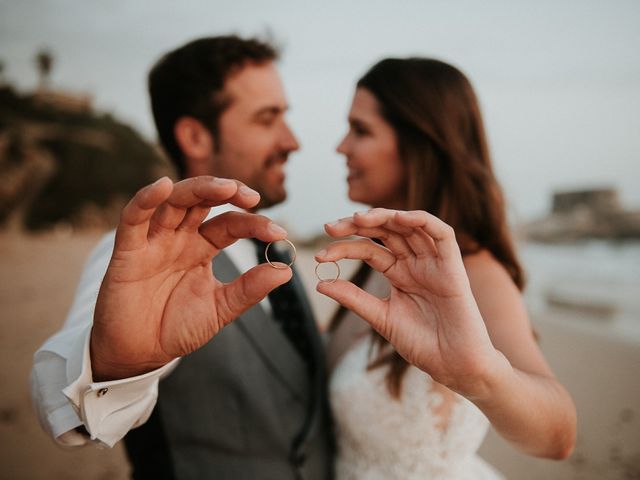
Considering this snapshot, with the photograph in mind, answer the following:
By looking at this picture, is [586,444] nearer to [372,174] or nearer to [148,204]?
[372,174]

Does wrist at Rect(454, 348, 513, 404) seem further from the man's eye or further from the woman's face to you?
the man's eye

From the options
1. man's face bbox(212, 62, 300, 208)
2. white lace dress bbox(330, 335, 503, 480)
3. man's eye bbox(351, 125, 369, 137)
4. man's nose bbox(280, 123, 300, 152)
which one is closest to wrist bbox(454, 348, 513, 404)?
white lace dress bbox(330, 335, 503, 480)

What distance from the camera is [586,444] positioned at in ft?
17.4

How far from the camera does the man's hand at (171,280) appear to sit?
42.7 inches

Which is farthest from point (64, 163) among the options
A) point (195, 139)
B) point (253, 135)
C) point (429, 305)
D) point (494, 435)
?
point (429, 305)

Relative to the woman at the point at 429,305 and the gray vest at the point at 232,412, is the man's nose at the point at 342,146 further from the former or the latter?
the gray vest at the point at 232,412

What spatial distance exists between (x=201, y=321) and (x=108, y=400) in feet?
1.42

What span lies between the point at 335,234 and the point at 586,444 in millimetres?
5947

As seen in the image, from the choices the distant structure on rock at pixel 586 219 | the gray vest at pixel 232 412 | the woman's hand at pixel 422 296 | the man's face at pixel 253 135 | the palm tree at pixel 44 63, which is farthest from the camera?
the palm tree at pixel 44 63

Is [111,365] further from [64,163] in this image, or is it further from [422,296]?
[64,163]

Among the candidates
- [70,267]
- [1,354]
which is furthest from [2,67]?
[1,354]

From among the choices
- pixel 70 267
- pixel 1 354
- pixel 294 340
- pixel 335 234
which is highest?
pixel 335 234

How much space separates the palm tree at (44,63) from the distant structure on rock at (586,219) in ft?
128

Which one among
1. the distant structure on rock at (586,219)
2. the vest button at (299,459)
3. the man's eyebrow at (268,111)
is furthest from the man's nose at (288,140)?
the distant structure on rock at (586,219)
